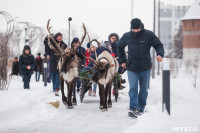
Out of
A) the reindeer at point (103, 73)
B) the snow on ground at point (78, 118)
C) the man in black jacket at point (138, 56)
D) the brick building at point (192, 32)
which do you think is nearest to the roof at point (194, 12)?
the brick building at point (192, 32)

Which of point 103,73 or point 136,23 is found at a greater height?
point 136,23

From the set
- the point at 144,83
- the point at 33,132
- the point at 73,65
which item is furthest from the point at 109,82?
the point at 33,132

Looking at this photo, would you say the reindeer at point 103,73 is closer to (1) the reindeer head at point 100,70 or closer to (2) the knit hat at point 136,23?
(1) the reindeer head at point 100,70

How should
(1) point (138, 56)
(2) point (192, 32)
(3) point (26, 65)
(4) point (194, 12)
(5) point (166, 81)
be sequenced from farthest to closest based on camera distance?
(2) point (192, 32) → (4) point (194, 12) → (3) point (26, 65) → (1) point (138, 56) → (5) point (166, 81)

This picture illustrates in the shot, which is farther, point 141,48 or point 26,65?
point 26,65

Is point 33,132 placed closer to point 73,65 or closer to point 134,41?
→ point 134,41

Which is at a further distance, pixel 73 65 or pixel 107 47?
pixel 107 47

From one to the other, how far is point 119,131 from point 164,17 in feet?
571

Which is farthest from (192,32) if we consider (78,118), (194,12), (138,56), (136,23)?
(78,118)

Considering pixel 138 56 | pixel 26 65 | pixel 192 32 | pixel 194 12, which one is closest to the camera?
pixel 138 56

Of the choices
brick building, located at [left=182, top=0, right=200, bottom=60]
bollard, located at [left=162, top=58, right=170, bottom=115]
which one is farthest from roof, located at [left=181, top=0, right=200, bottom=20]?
bollard, located at [left=162, top=58, right=170, bottom=115]

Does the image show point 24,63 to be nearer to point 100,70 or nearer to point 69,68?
point 69,68

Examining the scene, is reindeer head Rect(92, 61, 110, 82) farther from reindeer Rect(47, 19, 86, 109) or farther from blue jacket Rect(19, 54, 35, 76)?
blue jacket Rect(19, 54, 35, 76)

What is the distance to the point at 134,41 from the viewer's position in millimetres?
7719
